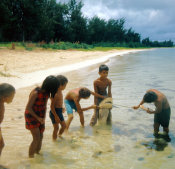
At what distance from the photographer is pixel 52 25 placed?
44.1 m

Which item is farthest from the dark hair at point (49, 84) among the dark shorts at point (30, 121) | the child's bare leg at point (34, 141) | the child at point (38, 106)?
the child's bare leg at point (34, 141)

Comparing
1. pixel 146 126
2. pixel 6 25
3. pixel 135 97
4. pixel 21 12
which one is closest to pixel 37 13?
pixel 21 12

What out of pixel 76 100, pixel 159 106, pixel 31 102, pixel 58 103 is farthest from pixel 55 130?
pixel 159 106

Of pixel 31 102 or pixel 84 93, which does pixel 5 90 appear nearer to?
pixel 31 102

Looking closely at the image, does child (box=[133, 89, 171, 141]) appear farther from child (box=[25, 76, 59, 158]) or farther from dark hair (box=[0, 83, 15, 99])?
dark hair (box=[0, 83, 15, 99])

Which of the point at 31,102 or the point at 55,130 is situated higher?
the point at 31,102

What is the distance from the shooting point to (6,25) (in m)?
32.8

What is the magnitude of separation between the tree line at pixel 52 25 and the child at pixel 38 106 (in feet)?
99.8

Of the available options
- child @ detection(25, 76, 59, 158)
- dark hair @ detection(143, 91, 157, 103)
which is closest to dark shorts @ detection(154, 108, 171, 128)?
dark hair @ detection(143, 91, 157, 103)

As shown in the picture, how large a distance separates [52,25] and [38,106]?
43799 millimetres

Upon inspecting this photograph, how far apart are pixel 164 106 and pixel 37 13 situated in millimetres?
31894

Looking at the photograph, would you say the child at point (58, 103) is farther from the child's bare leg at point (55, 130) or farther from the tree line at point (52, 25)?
the tree line at point (52, 25)

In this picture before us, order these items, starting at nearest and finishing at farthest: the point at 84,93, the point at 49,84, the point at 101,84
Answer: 1. the point at 49,84
2. the point at 84,93
3. the point at 101,84

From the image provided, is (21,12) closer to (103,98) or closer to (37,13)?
(37,13)
